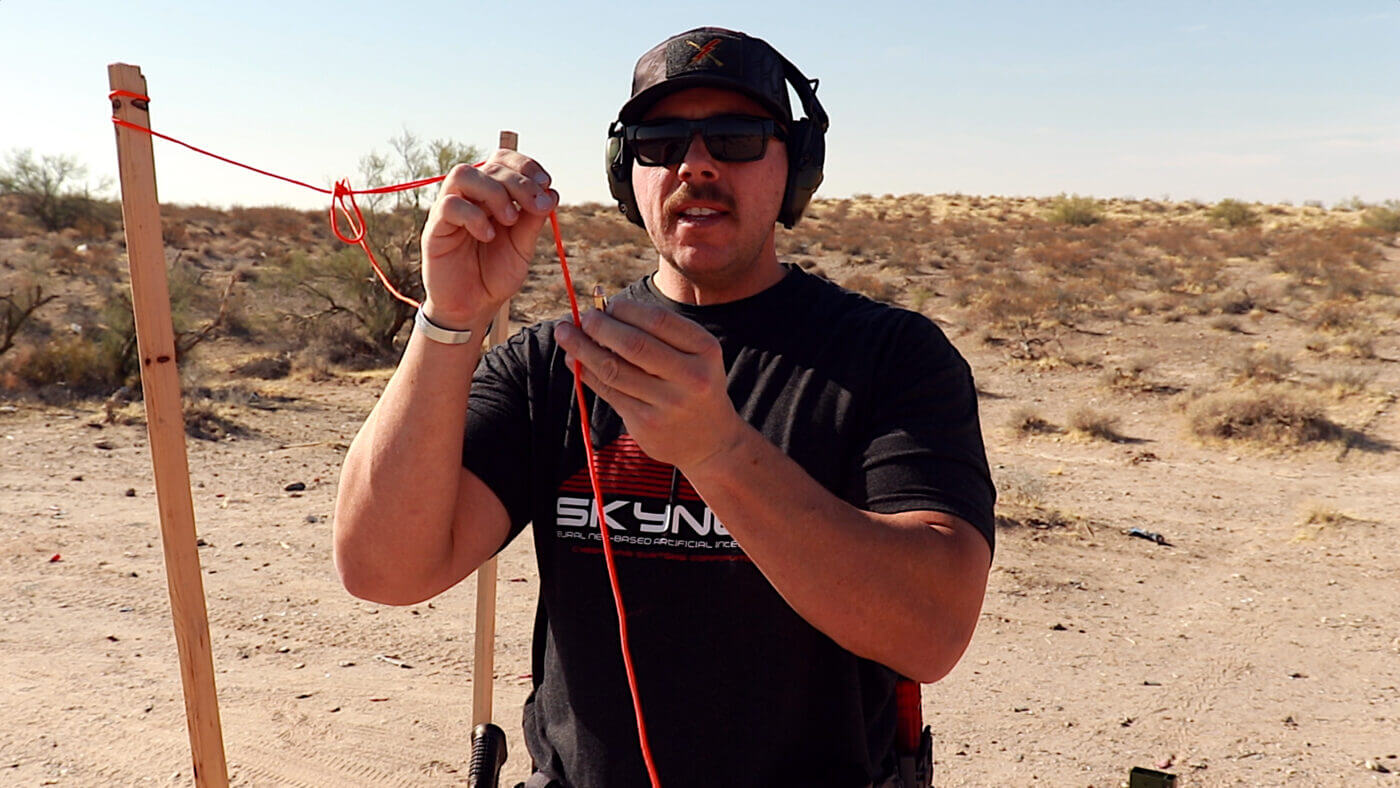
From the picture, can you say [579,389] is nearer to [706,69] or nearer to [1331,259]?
[706,69]

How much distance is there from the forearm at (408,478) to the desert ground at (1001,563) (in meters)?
2.73

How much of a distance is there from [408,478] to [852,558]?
0.72 meters

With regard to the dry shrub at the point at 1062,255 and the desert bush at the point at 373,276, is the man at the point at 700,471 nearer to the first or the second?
the desert bush at the point at 373,276

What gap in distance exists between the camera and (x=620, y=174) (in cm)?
231

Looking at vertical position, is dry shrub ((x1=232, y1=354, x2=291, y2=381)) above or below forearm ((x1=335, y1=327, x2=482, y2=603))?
below

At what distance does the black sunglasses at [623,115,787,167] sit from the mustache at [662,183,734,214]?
6 centimetres

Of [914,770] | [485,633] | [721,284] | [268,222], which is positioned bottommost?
[485,633]

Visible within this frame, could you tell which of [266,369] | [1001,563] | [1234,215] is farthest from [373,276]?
[1234,215]

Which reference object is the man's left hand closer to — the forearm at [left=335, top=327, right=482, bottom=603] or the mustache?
the forearm at [left=335, top=327, right=482, bottom=603]

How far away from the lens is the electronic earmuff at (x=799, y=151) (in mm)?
2143

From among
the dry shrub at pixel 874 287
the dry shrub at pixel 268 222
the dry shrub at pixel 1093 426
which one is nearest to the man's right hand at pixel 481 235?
the dry shrub at pixel 1093 426

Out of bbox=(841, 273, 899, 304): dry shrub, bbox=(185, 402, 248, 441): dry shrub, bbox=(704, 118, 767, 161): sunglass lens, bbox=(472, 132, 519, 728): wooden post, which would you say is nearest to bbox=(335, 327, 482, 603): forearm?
bbox=(704, 118, 767, 161): sunglass lens

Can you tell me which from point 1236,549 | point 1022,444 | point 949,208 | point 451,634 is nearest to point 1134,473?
point 1022,444

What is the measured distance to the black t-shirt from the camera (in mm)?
1732
